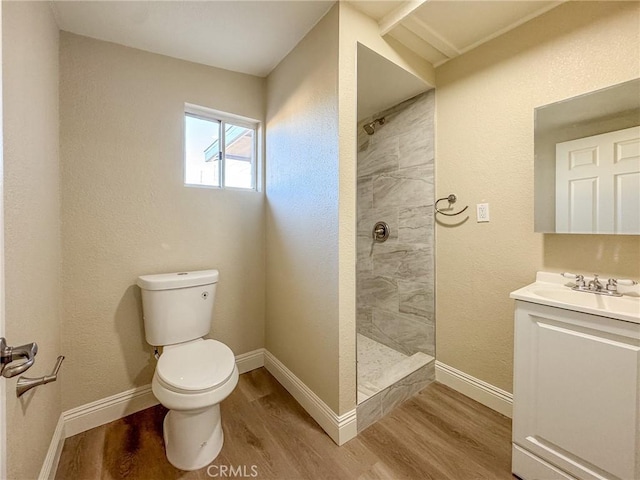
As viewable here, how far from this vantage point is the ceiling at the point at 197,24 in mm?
1378

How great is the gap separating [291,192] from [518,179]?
4.49 feet

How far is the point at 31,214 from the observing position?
104 cm

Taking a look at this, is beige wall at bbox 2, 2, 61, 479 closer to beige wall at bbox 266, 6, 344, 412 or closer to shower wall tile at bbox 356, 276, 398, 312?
beige wall at bbox 266, 6, 344, 412

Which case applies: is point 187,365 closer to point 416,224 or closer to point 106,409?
point 106,409

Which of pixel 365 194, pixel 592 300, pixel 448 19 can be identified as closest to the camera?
pixel 592 300

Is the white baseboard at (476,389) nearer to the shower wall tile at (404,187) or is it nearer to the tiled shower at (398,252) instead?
the tiled shower at (398,252)

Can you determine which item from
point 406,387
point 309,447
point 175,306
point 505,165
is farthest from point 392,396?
point 505,165

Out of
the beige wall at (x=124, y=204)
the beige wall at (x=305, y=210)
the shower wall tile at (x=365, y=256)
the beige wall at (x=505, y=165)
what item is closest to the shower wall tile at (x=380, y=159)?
the beige wall at (x=505, y=165)

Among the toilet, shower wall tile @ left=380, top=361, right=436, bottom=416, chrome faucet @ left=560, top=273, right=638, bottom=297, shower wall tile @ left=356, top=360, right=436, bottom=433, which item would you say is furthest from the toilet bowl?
chrome faucet @ left=560, top=273, right=638, bottom=297

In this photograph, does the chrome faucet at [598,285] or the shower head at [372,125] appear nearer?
the chrome faucet at [598,285]

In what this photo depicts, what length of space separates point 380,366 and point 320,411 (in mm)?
627

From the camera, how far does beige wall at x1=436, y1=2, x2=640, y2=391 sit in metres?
1.27

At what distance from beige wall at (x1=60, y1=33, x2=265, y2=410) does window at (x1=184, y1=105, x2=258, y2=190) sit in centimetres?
10

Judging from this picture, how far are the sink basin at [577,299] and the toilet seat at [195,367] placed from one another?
1435mm
